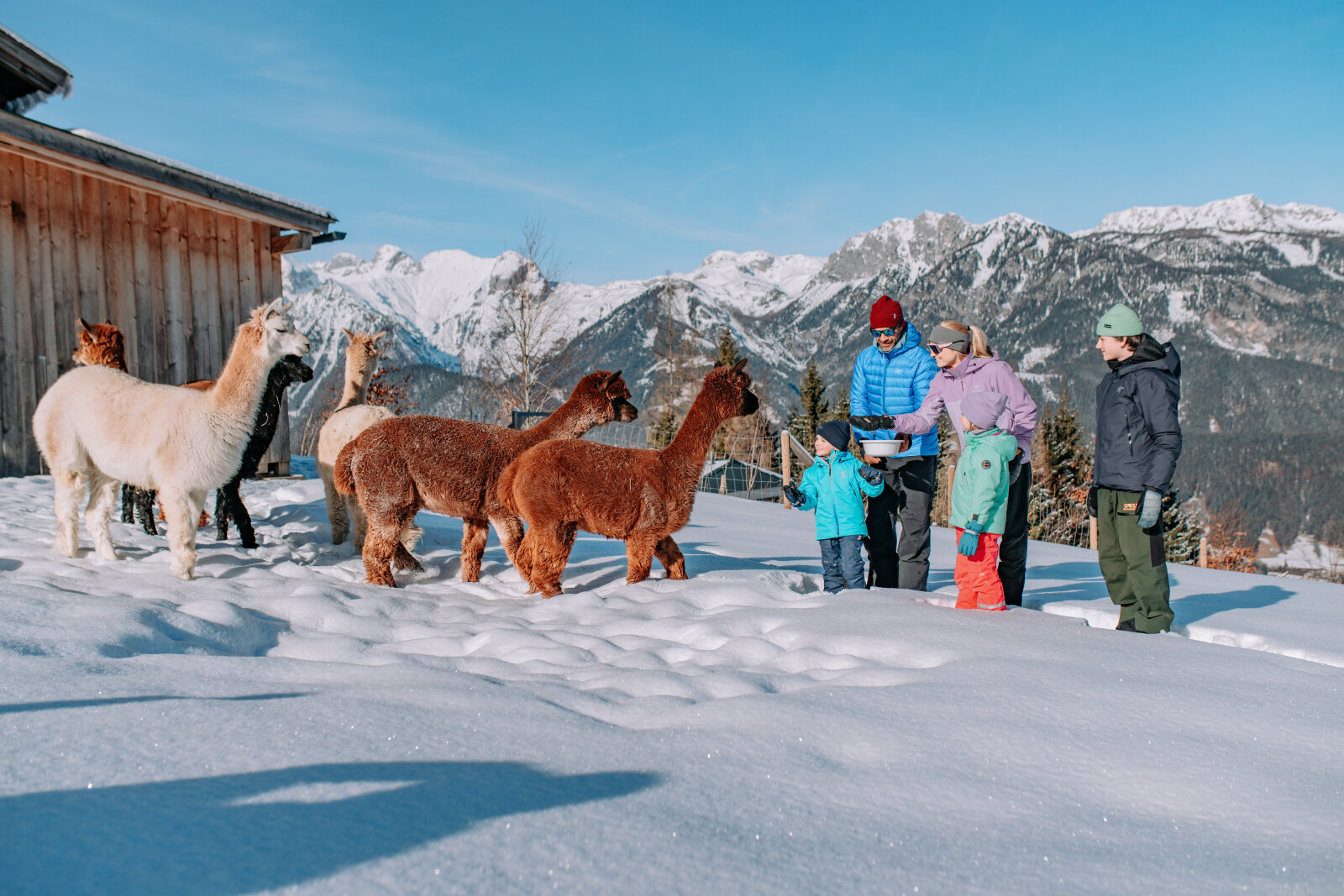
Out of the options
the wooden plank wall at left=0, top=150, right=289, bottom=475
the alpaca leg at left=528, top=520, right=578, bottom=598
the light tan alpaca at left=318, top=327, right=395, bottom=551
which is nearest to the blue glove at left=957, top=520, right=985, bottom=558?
the alpaca leg at left=528, top=520, right=578, bottom=598

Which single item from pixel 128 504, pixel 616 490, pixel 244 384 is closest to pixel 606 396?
pixel 616 490

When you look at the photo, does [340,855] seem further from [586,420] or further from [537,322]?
[537,322]

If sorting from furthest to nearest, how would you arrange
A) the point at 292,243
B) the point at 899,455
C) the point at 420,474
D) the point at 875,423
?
the point at 292,243
the point at 420,474
the point at 899,455
the point at 875,423

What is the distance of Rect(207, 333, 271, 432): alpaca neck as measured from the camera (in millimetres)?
4457

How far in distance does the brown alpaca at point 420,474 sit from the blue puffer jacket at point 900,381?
1785 mm

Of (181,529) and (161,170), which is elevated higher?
(161,170)

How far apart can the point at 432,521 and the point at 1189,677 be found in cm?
616

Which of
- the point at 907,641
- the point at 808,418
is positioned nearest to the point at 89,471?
the point at 907,641

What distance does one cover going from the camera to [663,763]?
5.56ft

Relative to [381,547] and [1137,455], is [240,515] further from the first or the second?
[1137,455]

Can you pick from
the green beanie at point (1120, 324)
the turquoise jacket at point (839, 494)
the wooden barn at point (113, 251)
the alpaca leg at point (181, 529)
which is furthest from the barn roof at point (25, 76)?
the green beanie at point (1120, 324)

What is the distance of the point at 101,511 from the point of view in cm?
454

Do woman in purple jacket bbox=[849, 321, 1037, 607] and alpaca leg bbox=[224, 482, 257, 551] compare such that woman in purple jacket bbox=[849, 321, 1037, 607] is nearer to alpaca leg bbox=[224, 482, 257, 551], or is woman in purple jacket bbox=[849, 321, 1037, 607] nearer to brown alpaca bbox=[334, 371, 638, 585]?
brown alpaca bbox=[334, 371, 638, 585]

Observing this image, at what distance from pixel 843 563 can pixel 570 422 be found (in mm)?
1984
